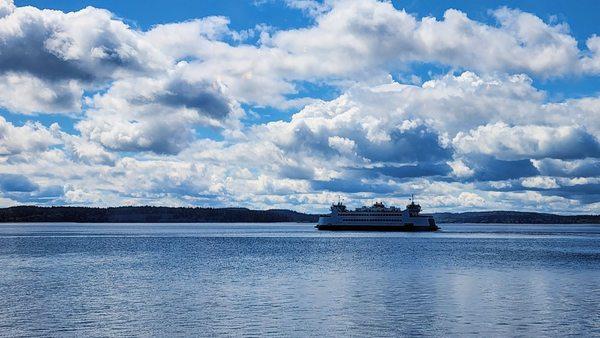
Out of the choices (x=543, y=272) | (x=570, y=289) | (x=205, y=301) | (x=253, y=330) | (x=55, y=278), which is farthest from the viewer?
(x=543, y=272)

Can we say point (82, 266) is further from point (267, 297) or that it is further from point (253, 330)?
point (253, 330)

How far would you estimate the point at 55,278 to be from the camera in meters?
67.6

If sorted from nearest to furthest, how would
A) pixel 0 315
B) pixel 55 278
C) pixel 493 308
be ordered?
pixel 0 315
pixel 493 308
pixel 55 278

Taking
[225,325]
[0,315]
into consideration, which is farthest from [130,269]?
[225,325]

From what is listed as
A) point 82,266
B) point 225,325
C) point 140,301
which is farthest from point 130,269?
point 225,325

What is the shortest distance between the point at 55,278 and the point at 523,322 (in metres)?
47.9

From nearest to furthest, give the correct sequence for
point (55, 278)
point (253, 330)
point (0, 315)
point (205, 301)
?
point (253, 330), point (0, 315), point (205, 301), point (55, 278)

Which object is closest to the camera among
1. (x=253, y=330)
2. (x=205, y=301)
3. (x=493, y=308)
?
(x=253, y=330)

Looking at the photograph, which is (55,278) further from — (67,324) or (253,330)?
(253,330)

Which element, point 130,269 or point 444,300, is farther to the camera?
point 130,269

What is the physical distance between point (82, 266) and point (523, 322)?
197 feet

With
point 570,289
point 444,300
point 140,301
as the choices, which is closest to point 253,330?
point 140,301

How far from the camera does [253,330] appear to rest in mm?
38000

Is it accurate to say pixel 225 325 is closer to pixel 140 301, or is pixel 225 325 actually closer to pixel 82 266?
pixel 140 301
